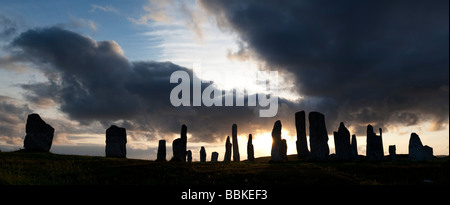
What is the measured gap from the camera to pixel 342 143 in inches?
1946

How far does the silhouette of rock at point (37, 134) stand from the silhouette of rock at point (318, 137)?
30.7 meters

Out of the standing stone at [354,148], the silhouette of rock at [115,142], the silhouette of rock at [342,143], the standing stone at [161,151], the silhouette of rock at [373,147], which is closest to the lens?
the silhouette of rock at [115,142]

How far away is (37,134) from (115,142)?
8.96m

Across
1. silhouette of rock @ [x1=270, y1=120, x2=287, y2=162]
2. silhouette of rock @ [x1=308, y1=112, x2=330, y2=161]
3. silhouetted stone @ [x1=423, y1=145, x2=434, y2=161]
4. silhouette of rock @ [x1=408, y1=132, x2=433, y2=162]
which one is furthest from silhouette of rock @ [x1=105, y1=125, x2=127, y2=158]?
silhouetted stone @ [x1=423, y1=145, x2=434, y2=161]

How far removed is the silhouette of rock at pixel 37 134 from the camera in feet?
140

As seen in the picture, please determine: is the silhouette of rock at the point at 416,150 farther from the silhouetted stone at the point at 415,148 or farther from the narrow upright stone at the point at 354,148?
the narrow upright stone at the point at 354,148

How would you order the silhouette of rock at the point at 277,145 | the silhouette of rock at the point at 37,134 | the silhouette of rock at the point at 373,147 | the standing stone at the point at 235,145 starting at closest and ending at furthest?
the silhouette of rock at the point at 37,134
the silhouette of rock at the point at 277,145
the silhouette of rock at the point at 373,147
the standing stone at the point at 235,145

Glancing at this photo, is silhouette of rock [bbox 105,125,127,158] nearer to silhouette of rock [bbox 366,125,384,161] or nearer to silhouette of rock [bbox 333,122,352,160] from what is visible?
silhouette of rock [bbox 333,122,352,160]

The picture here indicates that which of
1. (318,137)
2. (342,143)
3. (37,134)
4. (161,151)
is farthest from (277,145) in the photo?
(37,134)

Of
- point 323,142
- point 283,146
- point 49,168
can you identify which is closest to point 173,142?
point 283,146

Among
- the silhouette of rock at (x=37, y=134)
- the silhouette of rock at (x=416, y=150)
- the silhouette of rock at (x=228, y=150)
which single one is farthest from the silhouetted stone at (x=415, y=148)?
the silhouette of rock at (x=37, y=134)

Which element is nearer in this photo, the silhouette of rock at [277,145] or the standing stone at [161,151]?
the silhouette of rock at [277,145]

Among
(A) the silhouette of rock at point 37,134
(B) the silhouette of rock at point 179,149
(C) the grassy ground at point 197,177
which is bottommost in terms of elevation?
(C) the grassy ground at point 197,177
